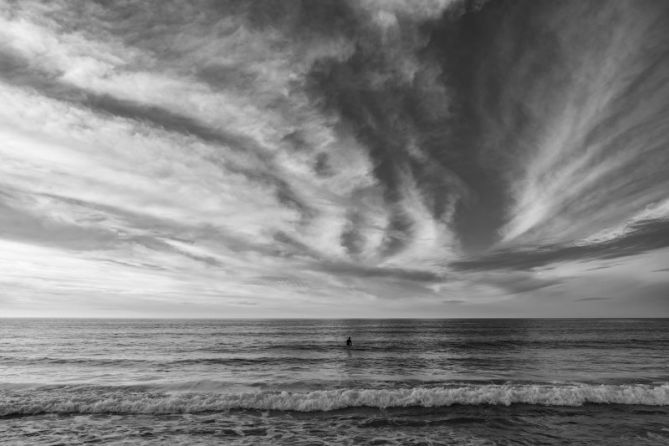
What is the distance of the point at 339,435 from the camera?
1526 cm

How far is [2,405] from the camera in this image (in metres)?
19.3

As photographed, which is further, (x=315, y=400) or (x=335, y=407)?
(x=315, y=400)

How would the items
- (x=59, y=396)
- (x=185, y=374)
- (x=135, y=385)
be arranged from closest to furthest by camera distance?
(x=59, y=396), (x=135, y=385), (x=185, y=374)

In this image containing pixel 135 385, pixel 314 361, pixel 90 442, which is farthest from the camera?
pixel 314 361

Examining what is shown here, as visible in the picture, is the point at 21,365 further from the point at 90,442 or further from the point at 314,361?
the point at 90,442

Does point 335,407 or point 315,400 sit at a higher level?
point 315,400

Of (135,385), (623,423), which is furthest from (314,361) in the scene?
(623,423)

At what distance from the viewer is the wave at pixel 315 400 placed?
19297 mm

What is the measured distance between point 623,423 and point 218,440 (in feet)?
59.3

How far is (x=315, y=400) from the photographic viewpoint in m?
20.2

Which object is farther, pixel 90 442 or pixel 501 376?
pixel 501 376

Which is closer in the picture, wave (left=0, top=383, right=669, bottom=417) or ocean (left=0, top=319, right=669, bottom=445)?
ocean (left=0, top=319, right=669, bottom=445)

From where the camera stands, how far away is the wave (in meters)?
19.3

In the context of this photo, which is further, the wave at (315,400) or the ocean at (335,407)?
the wave at (315,400)
